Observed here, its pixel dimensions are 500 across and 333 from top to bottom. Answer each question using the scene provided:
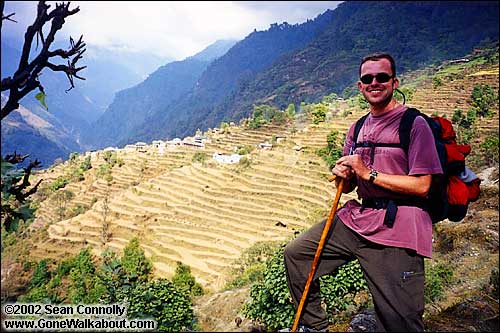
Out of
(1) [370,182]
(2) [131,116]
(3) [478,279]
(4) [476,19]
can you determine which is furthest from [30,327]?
(2) [131,116]

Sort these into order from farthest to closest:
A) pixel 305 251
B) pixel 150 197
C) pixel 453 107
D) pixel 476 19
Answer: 1. pixel 476 19
2. pixel 150 197
3. pixel 453 107
4. pixel 305 251

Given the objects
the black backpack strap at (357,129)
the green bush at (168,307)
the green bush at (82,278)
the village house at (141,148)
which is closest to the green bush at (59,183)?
the village house at (141,148)

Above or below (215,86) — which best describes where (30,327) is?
below

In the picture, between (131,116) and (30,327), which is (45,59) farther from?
(131,116)

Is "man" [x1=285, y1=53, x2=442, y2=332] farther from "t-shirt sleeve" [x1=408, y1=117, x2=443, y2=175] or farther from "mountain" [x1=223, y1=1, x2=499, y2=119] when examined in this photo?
"mountain" [x1=223, y1=1, x2=499, y2=119]

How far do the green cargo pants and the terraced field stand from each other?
13.9 meters

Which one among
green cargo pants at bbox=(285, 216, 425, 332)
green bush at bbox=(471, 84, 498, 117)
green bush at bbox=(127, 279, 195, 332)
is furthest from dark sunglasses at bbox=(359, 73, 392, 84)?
green bush at bbox=(471, 84, 498, 117)

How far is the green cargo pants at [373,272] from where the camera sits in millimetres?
1487

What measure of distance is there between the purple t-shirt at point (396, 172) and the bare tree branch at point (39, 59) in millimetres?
1401

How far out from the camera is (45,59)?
1554 mm

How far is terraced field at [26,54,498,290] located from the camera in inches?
733

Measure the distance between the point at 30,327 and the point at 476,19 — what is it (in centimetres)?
8619

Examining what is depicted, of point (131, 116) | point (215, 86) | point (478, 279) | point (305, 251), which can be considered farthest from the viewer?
point (131, 116)

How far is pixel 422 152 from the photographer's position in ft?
4.91
